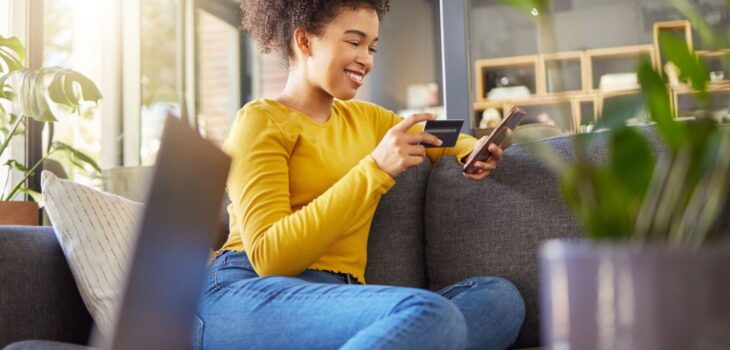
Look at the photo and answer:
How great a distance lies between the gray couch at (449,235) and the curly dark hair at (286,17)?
1.21 ft

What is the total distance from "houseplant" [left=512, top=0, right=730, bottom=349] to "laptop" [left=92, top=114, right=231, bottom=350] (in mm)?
277

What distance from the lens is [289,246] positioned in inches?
59.4

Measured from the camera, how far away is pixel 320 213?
1519mm

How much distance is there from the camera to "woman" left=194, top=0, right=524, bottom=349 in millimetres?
1315

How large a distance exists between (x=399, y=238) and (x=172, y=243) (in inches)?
45.6

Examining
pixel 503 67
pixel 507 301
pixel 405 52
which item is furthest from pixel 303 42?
pixel 405 52

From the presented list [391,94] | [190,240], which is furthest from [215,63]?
[190,240]

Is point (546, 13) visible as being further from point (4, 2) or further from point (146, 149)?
point (146, 149)

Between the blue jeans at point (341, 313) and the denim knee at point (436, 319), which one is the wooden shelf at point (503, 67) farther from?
the denim knee at point (436, 319)

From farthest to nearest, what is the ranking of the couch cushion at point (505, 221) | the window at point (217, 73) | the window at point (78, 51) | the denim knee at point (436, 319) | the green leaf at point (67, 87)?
the window at point (217, 73) → the window at point (78, 51) → the green leaf at point (67, 87) → the couch cushion at point (505, 221) → the denim knee at point (436, 319)

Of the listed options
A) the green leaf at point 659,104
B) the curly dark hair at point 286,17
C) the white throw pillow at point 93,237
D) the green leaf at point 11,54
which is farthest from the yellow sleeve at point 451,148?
the green leaf at point 11,54

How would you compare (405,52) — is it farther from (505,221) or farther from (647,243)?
(647,243)

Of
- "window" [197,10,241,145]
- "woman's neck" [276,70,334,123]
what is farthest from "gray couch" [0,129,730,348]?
"window" [197,10,241,145]

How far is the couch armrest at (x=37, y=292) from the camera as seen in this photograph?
144 cm
